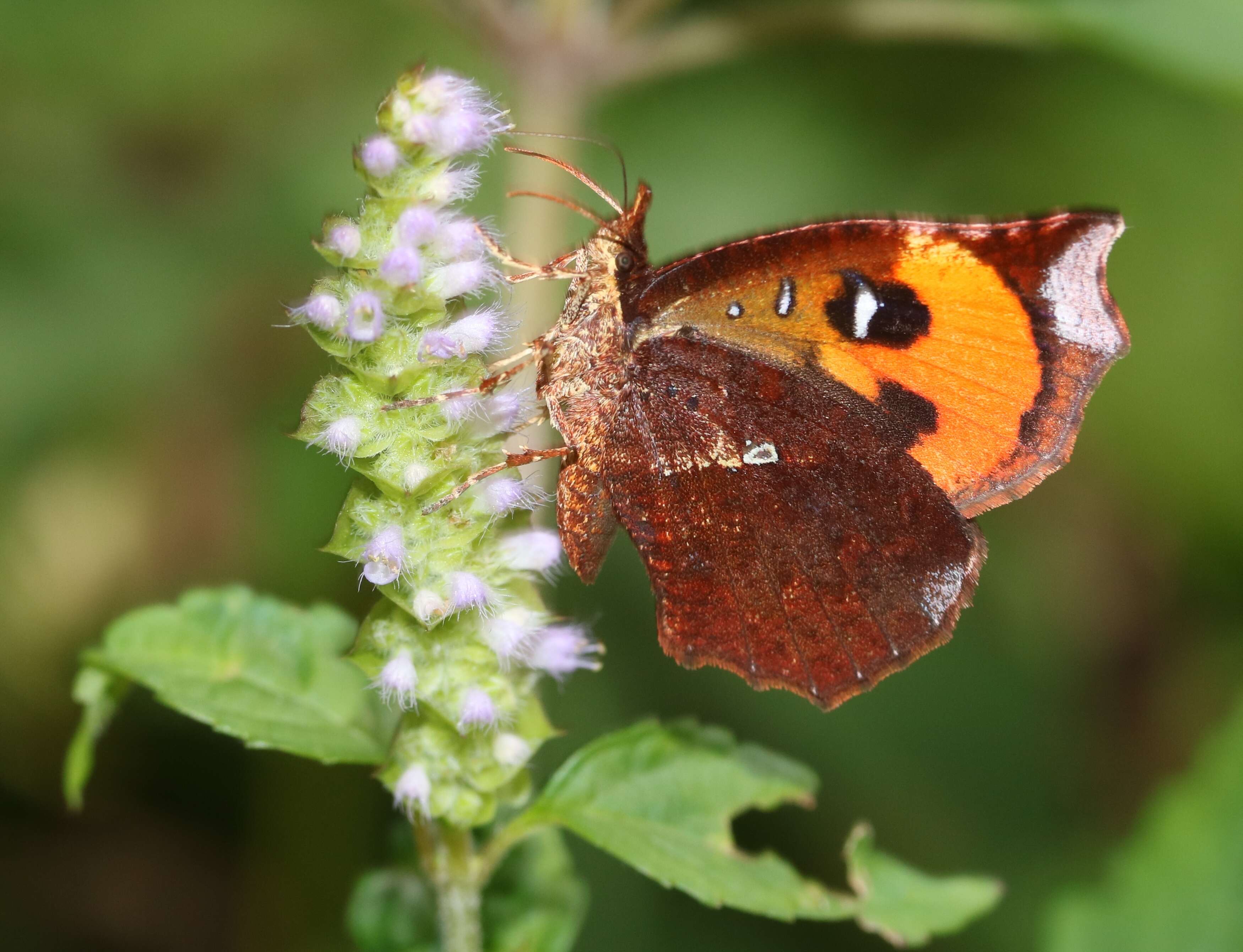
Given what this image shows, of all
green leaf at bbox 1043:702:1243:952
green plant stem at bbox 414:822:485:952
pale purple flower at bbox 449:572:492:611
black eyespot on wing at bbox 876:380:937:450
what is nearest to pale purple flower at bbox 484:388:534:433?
pale purple flower at bbox 449:572:492:611

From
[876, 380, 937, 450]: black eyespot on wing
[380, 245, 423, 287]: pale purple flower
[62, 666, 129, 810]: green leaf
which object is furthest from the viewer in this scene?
[876, 380, 937, 450]: black eyespot on wing

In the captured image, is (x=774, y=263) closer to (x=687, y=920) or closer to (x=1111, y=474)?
(x=687, y=920)

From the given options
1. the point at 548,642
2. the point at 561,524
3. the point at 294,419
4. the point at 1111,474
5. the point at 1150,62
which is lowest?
the point at 548,642

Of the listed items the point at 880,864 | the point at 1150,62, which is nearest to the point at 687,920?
the point at 880,864

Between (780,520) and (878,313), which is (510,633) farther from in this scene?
(878,313)

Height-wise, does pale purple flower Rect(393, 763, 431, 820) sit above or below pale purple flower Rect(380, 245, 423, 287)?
below

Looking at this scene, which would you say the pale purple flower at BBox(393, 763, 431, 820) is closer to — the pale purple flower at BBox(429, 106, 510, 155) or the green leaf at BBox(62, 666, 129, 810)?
the green leaf at BBox(62, 666, 129, 810)

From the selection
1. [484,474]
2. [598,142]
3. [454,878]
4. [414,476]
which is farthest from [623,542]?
[414,476]
